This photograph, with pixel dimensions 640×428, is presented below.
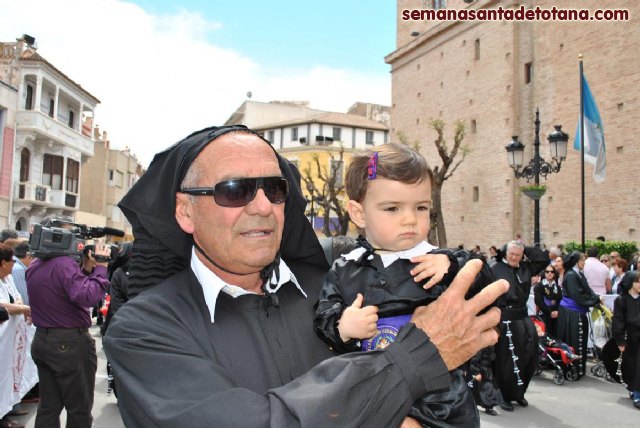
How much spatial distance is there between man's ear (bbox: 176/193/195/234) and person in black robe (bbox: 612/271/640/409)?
26.9 feet

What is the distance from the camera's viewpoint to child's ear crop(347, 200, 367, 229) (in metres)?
2.63

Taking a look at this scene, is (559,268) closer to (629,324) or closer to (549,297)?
(549,297)

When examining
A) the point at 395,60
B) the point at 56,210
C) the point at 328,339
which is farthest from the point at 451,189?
the point at 328,339

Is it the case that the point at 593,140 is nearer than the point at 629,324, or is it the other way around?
the point at 629,324

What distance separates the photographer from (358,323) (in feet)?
6.58

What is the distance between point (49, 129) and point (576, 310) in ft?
94.7

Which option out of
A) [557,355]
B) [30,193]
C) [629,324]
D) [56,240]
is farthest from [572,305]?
[30,193]

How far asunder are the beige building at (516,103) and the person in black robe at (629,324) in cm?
1599

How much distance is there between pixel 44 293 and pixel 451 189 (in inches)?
1232

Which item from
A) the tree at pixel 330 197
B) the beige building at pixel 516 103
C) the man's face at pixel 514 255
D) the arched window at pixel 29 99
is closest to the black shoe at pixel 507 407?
the man's face at pixel 514 255

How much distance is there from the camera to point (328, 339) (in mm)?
2037

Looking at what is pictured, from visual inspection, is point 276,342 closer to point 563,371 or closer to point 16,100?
point 563,371

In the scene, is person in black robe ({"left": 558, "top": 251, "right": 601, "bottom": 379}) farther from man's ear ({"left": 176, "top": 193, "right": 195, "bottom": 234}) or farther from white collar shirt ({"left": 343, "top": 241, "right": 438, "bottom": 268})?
man's ear ({"left": 176, "top": 193, "right": 195, "bottom": 234})

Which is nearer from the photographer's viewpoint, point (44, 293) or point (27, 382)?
point (44, 293)
